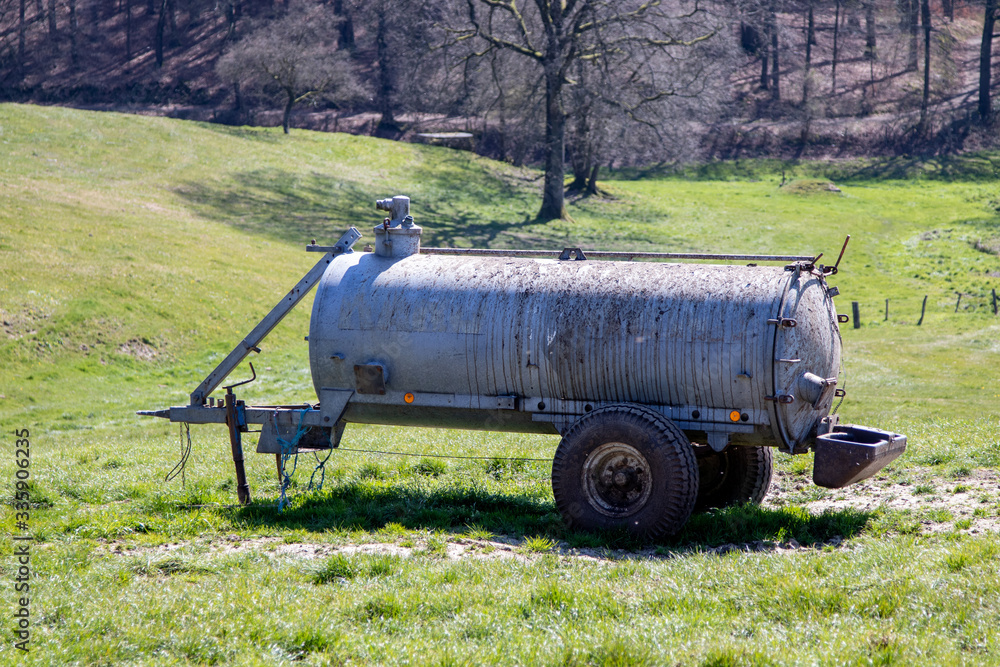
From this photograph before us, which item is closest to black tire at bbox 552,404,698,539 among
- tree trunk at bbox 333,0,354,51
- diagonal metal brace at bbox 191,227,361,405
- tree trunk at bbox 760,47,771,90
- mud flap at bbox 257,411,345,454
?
mud flap at bbox 257,411,345,454

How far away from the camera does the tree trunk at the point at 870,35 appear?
265 feet

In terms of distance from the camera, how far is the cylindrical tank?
9422 millimetres

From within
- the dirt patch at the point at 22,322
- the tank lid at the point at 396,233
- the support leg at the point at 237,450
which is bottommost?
the dirt patch at the point at 22,322

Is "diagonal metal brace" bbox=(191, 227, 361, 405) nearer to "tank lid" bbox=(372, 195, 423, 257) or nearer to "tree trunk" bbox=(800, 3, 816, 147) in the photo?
"tank lid" bbox=(372, 195, 423, 257)

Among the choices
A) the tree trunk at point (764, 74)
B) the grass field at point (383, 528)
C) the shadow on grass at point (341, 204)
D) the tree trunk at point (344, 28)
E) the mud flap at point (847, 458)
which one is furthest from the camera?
the tree trunk at point (344, 28)

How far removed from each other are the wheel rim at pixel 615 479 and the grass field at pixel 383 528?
17.2 inches

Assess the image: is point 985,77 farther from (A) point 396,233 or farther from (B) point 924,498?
(A) point 396,233

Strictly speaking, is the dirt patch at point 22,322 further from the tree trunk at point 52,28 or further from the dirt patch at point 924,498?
the tree trunk at point 52,28

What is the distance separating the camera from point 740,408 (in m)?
9.52

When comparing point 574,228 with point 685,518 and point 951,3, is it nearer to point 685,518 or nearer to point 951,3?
point 685,518

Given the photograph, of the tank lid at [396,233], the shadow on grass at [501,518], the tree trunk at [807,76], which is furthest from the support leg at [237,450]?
the tree trunk at [807,76]

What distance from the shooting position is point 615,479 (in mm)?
9633

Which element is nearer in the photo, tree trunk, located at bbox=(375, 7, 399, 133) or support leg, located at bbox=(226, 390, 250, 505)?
support leg, located at bbox=(226, 390, 250, 505)

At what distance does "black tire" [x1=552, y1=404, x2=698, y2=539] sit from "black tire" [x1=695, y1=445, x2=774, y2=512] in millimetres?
1464
